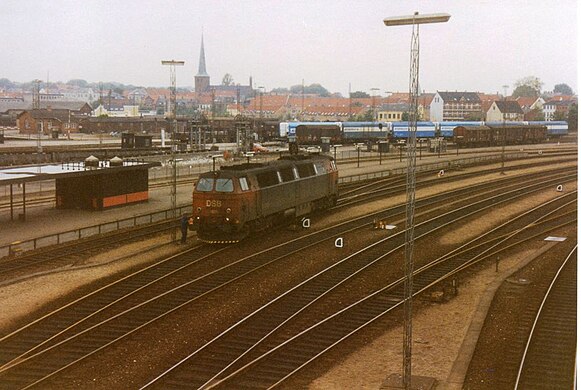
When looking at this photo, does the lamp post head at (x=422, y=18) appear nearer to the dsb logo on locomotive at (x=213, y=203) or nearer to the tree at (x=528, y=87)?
the dsb logo on locomotive at (x=213, y=203)

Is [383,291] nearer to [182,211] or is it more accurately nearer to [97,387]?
[97,387]

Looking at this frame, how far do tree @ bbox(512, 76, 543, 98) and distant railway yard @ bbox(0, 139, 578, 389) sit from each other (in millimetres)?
89303

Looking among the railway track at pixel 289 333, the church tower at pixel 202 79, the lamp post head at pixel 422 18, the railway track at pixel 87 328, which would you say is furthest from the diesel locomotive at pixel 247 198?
the church tower at pixel 202 79

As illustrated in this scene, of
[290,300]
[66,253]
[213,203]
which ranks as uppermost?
[213,203]

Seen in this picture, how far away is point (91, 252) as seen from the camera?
94.7 ft

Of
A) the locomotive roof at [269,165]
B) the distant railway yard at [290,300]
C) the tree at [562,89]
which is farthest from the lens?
the tree at [562,89]

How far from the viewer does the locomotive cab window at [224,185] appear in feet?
93.5

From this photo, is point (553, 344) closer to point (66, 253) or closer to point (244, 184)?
point (244, 184)

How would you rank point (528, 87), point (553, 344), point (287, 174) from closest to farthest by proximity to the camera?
point (553, 344), point (287, 174), point (528, 87)

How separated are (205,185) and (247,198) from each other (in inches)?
70.7

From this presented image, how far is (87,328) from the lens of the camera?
19.5 metres

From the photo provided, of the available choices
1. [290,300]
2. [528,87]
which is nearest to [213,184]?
[290,300]

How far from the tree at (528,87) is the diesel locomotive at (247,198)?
95981mm

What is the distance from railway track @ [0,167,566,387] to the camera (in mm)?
16875
